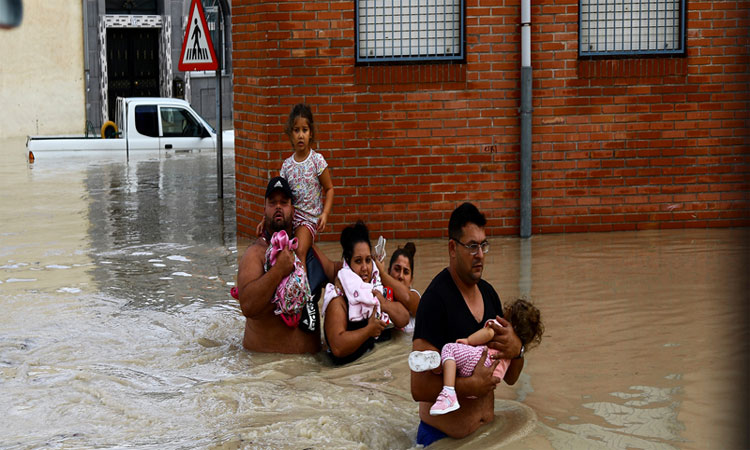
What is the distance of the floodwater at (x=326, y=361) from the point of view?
6.04m

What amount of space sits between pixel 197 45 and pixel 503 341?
10459 mm

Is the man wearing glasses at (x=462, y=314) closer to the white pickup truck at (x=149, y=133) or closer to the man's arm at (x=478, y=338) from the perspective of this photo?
the man's arm at (x=478, y=338)

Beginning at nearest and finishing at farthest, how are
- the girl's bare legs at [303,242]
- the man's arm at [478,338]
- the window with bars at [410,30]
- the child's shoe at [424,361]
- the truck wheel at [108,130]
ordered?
the child's shoe at [424,361], the man's arm at [478,338], the girl's bare legs at [303,242], the window with bars at [410,30], the truck wheel at [108,130]

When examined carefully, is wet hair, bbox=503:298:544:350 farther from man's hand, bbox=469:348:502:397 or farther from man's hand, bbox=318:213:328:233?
man's hand, bbox=318:213:328:233

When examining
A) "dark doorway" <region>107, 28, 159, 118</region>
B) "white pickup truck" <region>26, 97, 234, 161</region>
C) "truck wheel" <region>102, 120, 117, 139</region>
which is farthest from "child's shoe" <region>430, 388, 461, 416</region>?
"dark doorway" <region>107, 28, 159, 118</region>

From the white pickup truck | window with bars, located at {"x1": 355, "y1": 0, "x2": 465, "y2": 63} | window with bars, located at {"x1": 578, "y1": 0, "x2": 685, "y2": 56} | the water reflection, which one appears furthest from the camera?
the white pickup truck

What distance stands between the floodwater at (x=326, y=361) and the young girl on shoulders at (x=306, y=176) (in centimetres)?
100

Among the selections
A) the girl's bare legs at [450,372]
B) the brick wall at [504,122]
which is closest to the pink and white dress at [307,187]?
the brick wall at [504,122]

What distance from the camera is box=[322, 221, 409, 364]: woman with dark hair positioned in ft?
23.8

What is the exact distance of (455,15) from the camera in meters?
11.8

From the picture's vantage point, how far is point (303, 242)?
7.95 meters

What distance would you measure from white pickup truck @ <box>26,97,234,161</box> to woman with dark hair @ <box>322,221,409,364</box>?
13.9 m

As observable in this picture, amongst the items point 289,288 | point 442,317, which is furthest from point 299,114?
point 442,317

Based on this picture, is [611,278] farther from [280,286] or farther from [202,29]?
[202,29]
